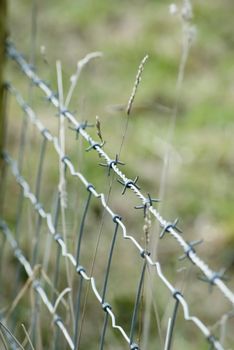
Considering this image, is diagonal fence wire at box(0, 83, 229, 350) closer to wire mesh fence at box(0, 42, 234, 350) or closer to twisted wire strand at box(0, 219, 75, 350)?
wire mesh fence at box(0, 42, 234, 350)

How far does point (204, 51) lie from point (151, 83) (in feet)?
1.75

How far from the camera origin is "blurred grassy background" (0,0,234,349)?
391 cm

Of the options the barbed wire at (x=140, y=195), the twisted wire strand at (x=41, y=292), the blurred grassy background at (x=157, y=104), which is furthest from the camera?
the blurred grassy background at (x=157, y=104)

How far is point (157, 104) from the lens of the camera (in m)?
4.68

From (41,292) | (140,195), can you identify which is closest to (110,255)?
(140,195)

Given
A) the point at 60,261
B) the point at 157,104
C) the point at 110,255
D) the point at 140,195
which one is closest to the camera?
the point at 140,195

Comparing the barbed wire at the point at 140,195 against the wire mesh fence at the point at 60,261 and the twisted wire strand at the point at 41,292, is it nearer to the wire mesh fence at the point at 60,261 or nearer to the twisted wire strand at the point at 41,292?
the wire mesh fence at the point at 60,261

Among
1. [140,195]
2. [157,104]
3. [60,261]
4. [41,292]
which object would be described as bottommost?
[140,195]

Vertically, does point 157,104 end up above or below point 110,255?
above

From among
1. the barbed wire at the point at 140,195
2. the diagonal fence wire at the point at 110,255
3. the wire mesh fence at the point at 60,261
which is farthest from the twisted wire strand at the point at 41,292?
the barbed wire at the point at 140,195

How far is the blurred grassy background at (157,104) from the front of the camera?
3908 mm

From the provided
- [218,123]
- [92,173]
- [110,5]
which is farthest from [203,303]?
[110,5]

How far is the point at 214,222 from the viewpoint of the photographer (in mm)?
3994

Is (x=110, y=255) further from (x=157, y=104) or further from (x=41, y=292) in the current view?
(x=157, y=104)
